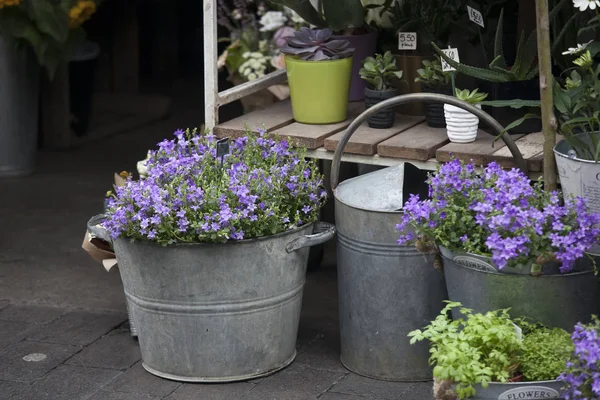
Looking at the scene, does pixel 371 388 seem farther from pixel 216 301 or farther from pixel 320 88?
pixel 320 88

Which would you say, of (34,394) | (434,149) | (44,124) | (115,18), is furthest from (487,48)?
(115,18)

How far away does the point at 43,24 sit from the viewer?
5.53 meters

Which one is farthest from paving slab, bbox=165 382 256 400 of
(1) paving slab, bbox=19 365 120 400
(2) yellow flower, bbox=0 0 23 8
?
(2) yellow flower, bbox=0 0 23 8

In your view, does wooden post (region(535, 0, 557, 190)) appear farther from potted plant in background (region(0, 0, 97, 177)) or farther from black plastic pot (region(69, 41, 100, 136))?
black plastic pot (region(69, 41, 100, 136))

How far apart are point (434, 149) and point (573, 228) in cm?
98

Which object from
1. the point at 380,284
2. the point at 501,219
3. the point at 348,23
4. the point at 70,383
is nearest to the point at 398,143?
the point at 380,284

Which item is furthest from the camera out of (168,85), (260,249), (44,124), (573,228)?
(168,85)

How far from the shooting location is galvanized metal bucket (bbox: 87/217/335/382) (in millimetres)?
3408

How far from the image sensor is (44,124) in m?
6.71

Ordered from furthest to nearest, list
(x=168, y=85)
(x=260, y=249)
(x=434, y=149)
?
(x=168, y=85) → (x=434, y=149) → (x=260, y=249)

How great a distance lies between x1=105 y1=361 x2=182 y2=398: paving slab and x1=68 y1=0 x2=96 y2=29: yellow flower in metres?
2.59

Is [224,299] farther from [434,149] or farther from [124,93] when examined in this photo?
[124,93]

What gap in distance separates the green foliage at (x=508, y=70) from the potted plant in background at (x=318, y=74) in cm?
47

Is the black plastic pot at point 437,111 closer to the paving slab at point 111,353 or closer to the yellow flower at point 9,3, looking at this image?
the paving slab at point 111,353
